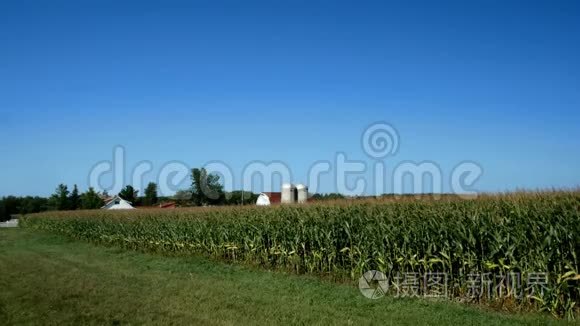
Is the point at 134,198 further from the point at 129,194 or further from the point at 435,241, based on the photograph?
the point at 435,241

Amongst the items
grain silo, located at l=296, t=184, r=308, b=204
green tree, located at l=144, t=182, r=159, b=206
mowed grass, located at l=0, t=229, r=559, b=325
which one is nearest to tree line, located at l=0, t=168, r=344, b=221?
green tree, located at l=144, t=182, r=159, b=206

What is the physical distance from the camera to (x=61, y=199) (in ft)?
340

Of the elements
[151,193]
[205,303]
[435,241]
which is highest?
[151,193]

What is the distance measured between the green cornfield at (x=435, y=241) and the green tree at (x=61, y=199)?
301 ft

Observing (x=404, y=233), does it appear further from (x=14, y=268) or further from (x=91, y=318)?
(x=14, y=268)

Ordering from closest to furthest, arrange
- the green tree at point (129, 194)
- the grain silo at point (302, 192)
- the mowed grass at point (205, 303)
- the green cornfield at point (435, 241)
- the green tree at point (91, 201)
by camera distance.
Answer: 1. the mowed grass at point (205, 303)
2. the green cornfield at point (435, 241)
3. the grain silo at point (302, 192)
4. the green tree at point (91, 201)
5. the green tree at point (129, 194)

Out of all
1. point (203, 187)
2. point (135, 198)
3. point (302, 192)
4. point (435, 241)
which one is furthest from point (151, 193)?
point (435, 241)

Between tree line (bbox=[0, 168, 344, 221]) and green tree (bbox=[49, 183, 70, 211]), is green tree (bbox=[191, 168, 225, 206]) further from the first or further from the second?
green tree (bbox=[49, 183, 70, 211])

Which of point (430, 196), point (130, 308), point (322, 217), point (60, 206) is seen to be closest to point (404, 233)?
point (430, 196)

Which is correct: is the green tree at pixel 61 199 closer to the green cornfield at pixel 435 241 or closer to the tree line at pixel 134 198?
the tree line at pixel 134 198

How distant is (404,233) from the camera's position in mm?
13234

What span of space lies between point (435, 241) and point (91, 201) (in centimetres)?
9777

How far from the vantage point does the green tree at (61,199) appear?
10319 cm

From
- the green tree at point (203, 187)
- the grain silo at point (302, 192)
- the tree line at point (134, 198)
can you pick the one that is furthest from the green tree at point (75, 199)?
the grain silo at point (302, 192)
